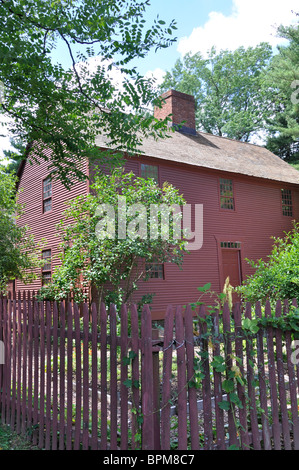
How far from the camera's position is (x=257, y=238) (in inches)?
774

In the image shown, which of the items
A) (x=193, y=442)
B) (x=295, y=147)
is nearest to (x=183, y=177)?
(x=193, y=442)

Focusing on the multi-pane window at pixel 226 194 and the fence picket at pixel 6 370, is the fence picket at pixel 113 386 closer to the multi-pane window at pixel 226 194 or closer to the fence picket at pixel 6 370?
the fence picket at pixel 6 370

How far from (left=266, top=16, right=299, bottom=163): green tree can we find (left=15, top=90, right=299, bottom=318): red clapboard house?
4313mm

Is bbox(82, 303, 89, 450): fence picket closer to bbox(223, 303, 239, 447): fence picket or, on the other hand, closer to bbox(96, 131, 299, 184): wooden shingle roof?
bbox(223, 303, 239, 447): fence picket

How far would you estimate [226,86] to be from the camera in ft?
139

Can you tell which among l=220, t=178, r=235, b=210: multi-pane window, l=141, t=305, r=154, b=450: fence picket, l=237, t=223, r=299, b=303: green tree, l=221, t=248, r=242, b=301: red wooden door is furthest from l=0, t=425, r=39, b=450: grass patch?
l=220, t=178, r=235, b=210: multi-pane window

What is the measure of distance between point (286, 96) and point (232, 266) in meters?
12.1

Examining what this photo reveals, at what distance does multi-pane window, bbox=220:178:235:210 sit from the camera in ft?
61.6

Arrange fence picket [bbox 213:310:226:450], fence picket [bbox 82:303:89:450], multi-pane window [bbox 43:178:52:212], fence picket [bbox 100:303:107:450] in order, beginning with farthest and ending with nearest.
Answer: multi-pane window [bbox 43:178:52:212]
fence picket [bbox 82:303:89:450]
fence picket [bbox 100:303:107:450]
fence picket [bbox 213:310:226:450]

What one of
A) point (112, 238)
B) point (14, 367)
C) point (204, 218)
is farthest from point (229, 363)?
point (204, 218)

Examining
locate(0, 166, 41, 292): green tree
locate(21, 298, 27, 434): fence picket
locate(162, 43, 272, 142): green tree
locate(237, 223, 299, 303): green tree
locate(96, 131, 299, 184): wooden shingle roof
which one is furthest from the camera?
locate(162, 43, 272, 142): green tree

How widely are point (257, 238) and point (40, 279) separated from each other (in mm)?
10553

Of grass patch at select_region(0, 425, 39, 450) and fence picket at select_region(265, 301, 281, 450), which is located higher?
fence picket at select_region(265, 301, 281, 450)

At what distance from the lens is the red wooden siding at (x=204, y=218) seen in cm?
1594
